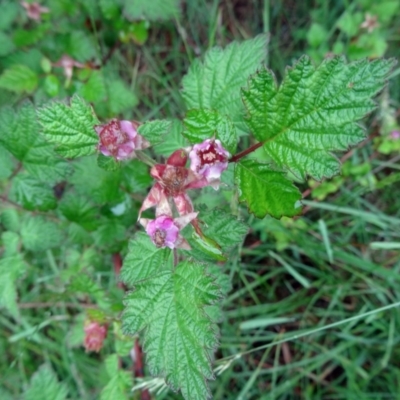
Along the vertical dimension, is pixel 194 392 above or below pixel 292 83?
below

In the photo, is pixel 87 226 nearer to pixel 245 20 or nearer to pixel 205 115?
pixel 205 115

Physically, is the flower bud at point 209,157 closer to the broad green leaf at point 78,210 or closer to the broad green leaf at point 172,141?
the broad green leaf at point 172,141

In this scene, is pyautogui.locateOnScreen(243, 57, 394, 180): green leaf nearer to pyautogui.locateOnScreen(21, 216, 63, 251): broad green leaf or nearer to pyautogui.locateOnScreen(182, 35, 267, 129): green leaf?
pyautogui.locateOnScreen(182, 35, 267, 129): green leaf

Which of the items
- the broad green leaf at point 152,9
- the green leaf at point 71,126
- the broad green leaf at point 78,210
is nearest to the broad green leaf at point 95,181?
the broad green leaf at point 78,210

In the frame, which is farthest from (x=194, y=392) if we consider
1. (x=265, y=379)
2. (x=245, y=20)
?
(x=245, y=20)

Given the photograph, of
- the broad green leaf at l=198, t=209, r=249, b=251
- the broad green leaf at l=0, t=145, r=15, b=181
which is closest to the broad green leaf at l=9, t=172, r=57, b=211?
the broad green leaf at l=0, t=145, r=15, b=181

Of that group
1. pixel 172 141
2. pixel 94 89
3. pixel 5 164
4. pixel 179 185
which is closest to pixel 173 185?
pixel 179 185
